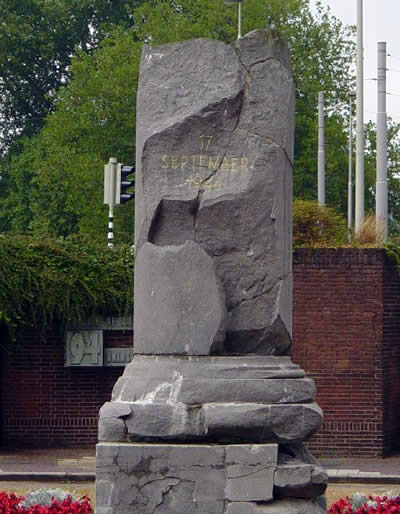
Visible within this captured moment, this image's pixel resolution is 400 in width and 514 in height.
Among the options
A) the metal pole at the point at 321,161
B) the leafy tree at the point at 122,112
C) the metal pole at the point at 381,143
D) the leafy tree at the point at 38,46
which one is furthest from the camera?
the leafy tree at the point at 38,46

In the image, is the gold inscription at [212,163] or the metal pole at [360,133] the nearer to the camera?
the gold inscription at [212,163]

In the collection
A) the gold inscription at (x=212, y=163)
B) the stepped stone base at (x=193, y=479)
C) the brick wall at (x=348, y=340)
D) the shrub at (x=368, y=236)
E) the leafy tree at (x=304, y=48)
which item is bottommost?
the stepped stone base at (x=193, y=479)

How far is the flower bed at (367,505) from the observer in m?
13.2

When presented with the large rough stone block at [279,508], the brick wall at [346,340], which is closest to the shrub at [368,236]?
the brick wall at [346,340]

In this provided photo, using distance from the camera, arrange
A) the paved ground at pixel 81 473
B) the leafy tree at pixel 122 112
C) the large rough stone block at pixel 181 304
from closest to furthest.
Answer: the large rough stone block at pixel 181 304 → the paved ground at pixel 81 473 → the leafy tree at pixel 122 112

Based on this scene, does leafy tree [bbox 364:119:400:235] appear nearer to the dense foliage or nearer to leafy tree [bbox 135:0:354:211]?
leafy tree [bbox 135:0:354:211]

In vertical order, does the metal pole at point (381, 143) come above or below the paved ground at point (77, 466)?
above

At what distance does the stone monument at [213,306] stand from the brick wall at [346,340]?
29.6ft

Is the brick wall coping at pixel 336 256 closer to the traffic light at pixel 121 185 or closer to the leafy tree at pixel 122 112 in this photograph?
the traffic light at pixel 121 185

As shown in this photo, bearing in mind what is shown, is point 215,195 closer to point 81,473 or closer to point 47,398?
point 81,473

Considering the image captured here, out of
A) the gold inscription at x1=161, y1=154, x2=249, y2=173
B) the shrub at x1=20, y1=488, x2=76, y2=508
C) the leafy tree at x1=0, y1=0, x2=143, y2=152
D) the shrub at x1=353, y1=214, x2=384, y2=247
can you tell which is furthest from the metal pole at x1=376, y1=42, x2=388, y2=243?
the leafy tree at x1=0, y1=0, x2=143, y2=152

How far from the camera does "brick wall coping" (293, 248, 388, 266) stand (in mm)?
20656

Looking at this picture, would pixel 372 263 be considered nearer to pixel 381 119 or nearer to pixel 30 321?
pixel 30 321

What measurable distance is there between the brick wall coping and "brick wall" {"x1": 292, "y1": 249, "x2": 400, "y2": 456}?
0.01m
